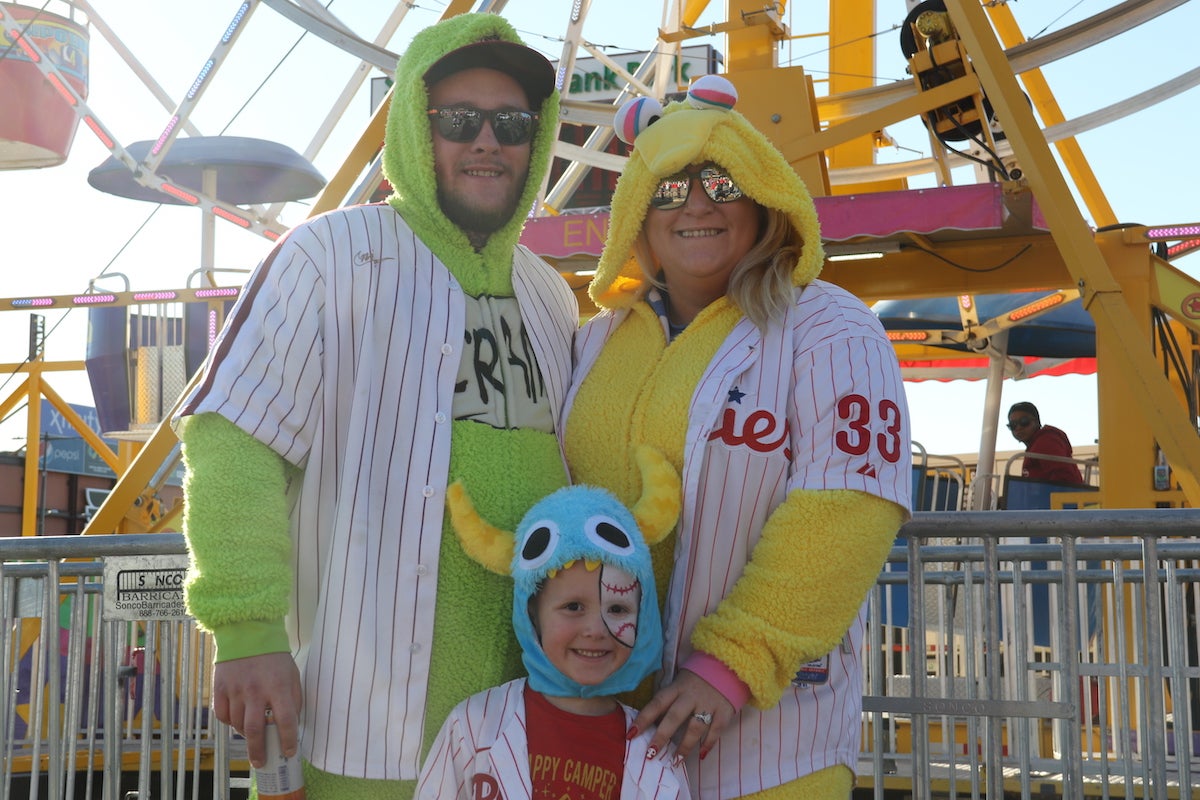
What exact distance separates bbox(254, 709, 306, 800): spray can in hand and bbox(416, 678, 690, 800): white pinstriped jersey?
0.73 ft

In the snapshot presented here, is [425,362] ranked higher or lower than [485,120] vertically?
lower

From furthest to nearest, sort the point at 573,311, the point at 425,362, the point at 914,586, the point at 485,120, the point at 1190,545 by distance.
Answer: the point at 1190,545 → the point at 914,586 → the point at 573,311 → the point at 485,120 → the point at 425,362

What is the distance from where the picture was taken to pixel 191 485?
7.23 ft

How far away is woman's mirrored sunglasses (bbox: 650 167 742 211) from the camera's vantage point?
2.53 meters

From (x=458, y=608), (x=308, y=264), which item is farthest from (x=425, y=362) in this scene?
(x=458, y=608)

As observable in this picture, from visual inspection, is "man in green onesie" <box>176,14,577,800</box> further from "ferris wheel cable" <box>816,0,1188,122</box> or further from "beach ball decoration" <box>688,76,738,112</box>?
"ferris wheel cable" <box>816,0,1188,122</box>

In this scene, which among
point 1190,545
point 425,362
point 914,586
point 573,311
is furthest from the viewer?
point 1190,545

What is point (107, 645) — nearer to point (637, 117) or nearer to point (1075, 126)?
point (637, 117)

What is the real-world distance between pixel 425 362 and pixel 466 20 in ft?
2.43

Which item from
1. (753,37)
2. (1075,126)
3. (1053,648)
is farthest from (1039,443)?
(1053,648)

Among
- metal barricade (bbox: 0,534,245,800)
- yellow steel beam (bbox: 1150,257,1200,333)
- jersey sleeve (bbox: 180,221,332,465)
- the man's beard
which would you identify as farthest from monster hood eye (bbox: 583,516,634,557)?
yellow steel beam (bbox: 1150,257,1200,333)

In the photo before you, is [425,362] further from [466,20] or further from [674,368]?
[466,20]

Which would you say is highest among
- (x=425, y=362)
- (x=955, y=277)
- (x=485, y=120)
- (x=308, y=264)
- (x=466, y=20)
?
(x=955, y=277)

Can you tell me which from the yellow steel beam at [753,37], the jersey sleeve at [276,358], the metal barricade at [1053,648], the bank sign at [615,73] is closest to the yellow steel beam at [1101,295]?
the yellow steel beam at [753,37]
